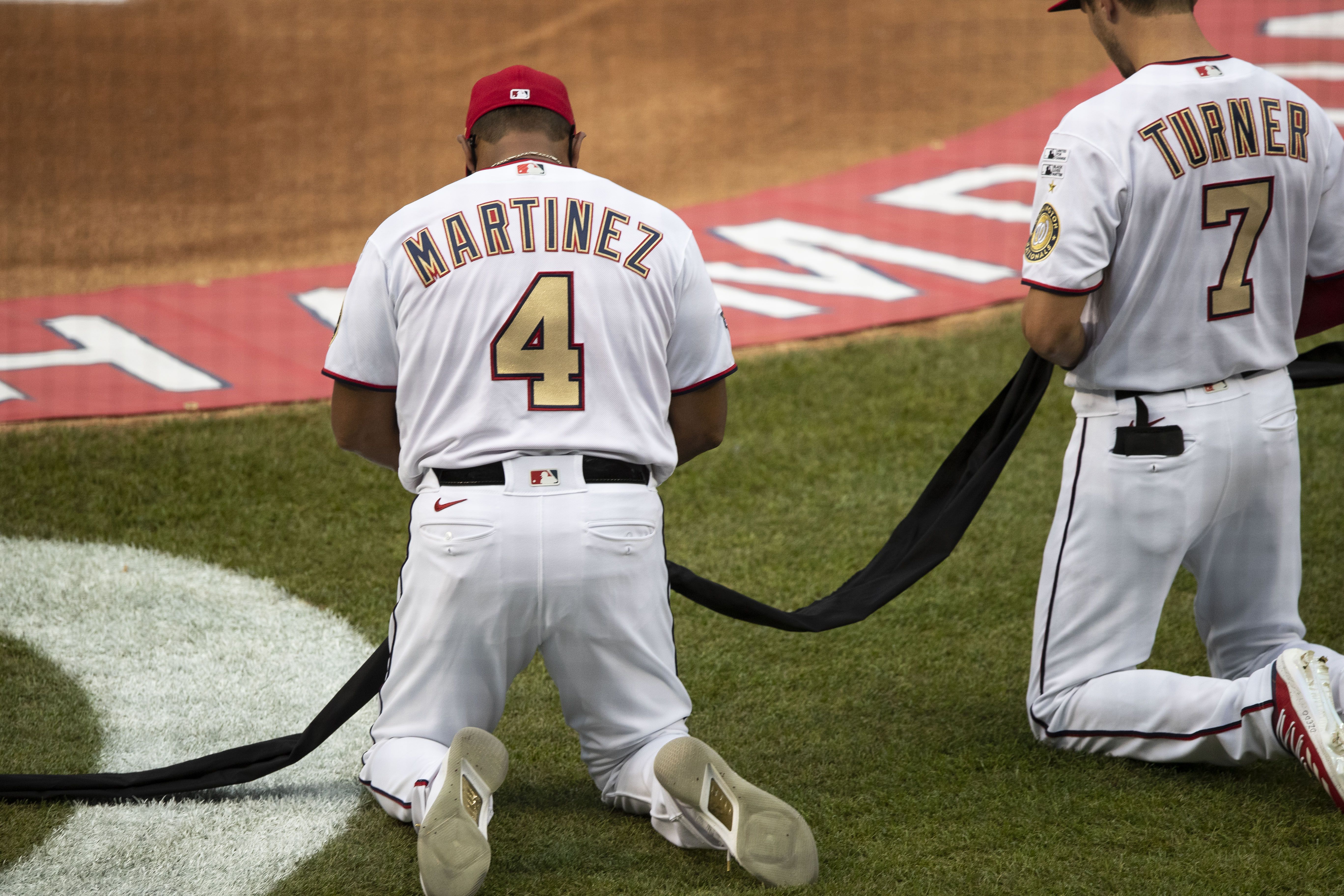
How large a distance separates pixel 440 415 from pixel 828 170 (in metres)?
7.35

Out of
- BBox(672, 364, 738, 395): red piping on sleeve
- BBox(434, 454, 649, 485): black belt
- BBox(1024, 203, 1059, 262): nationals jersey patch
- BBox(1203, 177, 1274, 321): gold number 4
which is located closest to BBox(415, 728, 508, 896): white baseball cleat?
BBox(434, 454, 649, 485): black belt

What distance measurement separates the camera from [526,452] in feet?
8.65

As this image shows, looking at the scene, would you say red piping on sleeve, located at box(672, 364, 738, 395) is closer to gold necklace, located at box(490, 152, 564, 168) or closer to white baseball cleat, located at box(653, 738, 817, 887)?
gold necklace, located at box(490, 152, 564, 168)

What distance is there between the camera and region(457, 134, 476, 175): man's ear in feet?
9.45

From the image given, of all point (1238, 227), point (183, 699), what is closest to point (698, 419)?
point (1238, 227)

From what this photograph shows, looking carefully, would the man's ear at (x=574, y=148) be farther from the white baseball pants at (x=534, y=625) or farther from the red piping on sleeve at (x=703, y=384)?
the white baseball pants at (x=534, y=625)

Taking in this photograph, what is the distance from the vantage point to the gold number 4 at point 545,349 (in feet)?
8.63

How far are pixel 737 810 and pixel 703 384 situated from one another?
87cm

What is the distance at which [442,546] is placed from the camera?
2.63 meters

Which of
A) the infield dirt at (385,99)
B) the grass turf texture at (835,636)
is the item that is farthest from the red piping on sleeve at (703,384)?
the infield dirt at (385,99)

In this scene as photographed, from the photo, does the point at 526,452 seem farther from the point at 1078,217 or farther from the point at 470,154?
the point at 1078,217

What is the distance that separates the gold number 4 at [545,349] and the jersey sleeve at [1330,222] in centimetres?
169

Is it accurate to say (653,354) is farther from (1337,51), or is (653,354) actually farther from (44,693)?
(1337,51)

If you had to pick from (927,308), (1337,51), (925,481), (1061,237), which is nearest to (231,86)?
(927,308)
